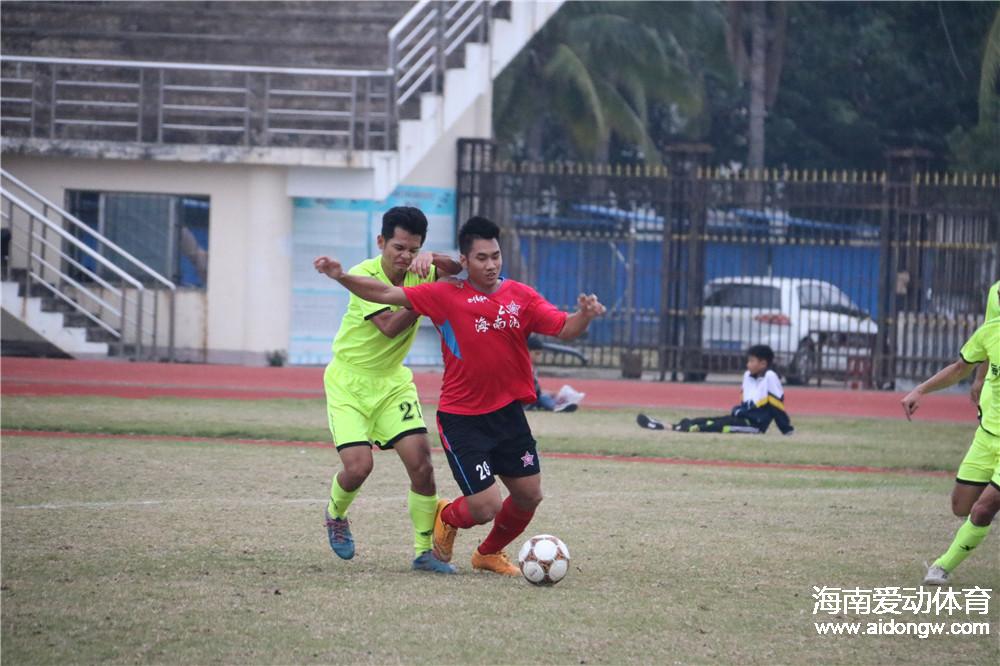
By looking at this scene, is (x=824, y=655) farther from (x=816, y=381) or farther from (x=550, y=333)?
(x=816, y=381)

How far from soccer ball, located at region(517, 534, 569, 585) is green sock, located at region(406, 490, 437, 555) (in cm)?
67

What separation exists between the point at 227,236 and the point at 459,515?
17.4 m

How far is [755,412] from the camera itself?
16.1 meters

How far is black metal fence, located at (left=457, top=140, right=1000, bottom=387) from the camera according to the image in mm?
22859

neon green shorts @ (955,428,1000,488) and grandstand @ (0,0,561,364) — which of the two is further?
grandstand @ (0,0,561,364)

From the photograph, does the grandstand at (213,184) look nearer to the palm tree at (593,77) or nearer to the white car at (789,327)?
the white car at (789,327)

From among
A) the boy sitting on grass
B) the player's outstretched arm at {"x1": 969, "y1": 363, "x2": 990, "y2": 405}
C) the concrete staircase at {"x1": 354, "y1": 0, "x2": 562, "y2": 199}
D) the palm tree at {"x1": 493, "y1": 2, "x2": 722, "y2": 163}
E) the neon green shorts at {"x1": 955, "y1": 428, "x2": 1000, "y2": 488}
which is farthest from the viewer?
the palm tree at {"x1": 493, "y1": 2, "x2": 722, "y2": 163}

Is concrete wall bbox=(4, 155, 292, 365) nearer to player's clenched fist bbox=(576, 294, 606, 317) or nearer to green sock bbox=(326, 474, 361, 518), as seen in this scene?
green sock bbox=(326, 474, 361, 518)

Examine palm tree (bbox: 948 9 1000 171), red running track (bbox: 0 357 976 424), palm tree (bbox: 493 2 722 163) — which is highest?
palm tree (bbox: 493 2 722 163)

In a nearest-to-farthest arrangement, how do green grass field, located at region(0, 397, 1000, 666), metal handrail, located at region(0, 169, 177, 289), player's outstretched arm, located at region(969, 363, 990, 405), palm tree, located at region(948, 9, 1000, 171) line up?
green grass field, located at region(0, 397, 1000, 666) → player's outstretched arm, located at region(969, 363, 990, 405) → metal handrail, located at region(0, 169, 177, 289) → palm tree, located at region(948, 9, 1000, 171)

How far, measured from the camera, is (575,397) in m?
18.5

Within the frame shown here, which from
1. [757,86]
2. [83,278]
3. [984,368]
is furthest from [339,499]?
[757,86]

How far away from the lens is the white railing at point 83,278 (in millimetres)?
22828

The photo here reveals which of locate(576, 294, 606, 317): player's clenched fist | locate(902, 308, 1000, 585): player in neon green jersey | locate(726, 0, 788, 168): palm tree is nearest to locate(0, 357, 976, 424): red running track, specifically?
locate(902, 308, 1000, 585): player in neon green jersey
